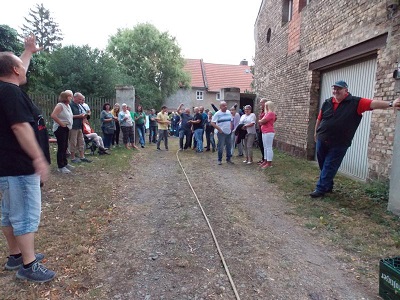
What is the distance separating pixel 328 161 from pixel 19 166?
187 inches

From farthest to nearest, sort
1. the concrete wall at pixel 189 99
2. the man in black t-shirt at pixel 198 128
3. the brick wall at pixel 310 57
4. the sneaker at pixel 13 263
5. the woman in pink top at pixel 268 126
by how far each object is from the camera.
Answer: the concrete wall at pixel 189 99, the man in black t-shirt at pixel 198 128, the woman in pink top at pixel 268 126, the brick wall at pixel 310 57, the sneaker at pixel 13 263

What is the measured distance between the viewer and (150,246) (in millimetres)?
3482

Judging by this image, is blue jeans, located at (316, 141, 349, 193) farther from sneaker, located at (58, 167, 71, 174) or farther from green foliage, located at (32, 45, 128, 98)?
green foliage, located at (32, 45, 128, 98)

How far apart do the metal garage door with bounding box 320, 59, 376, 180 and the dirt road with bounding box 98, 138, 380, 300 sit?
260cm

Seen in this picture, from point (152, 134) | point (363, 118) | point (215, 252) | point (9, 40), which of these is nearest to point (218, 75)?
point (152, 134)

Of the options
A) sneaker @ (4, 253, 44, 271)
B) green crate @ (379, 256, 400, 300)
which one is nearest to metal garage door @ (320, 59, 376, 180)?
green crate @ (379, 256, 400, 300)

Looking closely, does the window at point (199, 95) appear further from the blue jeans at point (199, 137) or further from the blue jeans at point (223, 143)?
the blue jeans at point (223, 143)

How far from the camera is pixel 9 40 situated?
1248 centimetres

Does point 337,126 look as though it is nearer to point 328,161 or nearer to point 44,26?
point 328,161

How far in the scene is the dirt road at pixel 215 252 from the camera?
8.88 ft

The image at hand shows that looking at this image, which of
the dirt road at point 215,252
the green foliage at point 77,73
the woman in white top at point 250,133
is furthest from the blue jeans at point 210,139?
the green foliage at point 77,73

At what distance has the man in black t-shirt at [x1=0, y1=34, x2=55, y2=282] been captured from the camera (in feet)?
7.84

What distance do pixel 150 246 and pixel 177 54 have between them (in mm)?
28689

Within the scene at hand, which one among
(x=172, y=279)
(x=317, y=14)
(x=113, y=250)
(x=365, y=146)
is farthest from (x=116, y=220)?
(x=317, y=14)
